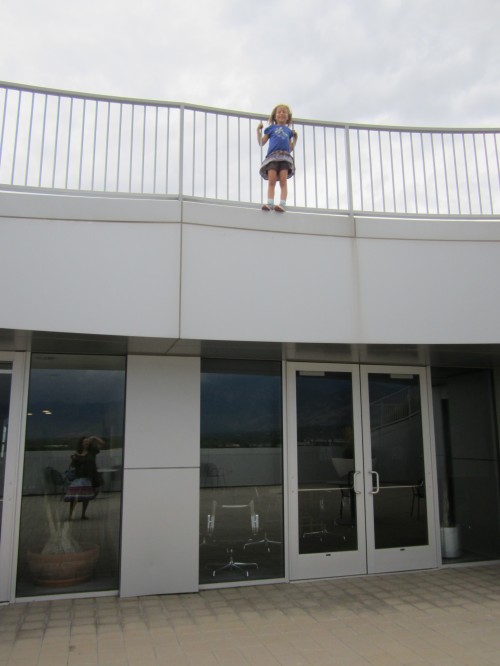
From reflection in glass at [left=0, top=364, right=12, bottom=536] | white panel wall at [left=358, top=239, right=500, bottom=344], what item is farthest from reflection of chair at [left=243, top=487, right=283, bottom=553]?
reflection in glass at [left=0, top=364, right=12, bottom=536]

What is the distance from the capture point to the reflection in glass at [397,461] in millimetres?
7066

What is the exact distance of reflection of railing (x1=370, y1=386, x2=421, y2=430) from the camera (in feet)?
24.0

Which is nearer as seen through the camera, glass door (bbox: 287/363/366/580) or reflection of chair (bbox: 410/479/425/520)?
glass door (bbox: 287/363/366/580)

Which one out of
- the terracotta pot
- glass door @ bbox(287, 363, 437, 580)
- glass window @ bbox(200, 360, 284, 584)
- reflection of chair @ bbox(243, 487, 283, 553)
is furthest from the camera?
glass door @ bbox(287, 363, 437, 580)

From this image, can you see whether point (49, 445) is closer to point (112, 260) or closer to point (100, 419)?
point (100, 419)

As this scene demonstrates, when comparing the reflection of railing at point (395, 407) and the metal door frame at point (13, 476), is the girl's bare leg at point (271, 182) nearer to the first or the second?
the reflection of railing at point (395, 407)

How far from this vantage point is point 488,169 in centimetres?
676

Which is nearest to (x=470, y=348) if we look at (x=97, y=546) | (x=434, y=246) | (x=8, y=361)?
(x=434, y=246)

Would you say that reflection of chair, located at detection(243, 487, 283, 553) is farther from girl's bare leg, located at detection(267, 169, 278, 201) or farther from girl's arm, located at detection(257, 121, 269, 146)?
girl's arm, located at detection(257, 121, 269, 146)

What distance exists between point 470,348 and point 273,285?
2.39 m

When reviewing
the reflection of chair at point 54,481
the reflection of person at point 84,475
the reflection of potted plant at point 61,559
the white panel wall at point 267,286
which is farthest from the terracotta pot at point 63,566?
the white panel wall at point 267,286

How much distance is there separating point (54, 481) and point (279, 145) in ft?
14.4

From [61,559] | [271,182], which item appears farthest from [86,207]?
[61,559]

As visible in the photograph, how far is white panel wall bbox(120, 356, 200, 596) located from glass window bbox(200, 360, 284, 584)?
0.82 feet
